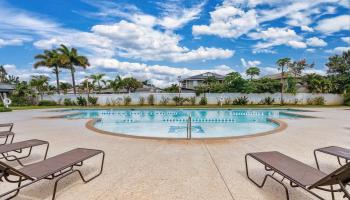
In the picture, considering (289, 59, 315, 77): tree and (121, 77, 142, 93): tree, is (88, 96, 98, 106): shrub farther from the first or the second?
(289, 59, 315, 77): tree

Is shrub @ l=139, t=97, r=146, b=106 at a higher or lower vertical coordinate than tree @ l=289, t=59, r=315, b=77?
lower

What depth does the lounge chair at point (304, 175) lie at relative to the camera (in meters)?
2.14

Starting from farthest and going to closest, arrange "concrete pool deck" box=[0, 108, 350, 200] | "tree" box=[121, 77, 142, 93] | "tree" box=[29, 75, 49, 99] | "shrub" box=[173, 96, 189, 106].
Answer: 1. "tree" box=[121, 77, 142, 93]
2. "tree" box=[29, 75, 49, 99]
3. "shrub" box=[173, 96, 189, 106]
4. "concrete pool deck" box=[0, 108, 350, 200]

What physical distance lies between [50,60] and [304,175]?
32.4m

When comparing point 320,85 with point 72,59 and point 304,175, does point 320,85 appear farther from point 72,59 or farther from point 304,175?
point 72,59

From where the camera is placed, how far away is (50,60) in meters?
28.1

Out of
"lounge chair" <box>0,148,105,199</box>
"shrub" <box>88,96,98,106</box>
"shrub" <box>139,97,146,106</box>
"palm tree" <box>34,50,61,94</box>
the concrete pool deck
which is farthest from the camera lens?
"palm tree" <box>34,50,61,94</box>

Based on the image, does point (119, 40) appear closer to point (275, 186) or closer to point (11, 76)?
point (275, 186)

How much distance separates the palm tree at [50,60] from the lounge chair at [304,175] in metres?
30.9

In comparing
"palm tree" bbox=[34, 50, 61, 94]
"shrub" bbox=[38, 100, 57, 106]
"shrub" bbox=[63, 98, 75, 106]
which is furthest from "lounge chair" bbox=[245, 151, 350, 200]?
"palm tree" bbox=[34, 50, 61, 94]

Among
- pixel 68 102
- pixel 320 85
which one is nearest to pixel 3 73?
pixel 68 102

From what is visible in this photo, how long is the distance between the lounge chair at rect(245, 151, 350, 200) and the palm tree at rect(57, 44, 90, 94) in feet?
98.7

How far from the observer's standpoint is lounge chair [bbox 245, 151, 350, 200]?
2.14 meters

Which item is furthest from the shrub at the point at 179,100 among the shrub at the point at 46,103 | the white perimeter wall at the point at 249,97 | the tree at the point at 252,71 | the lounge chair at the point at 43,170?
the lounge chair at the point at 43,170
